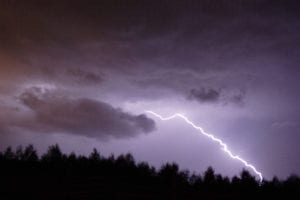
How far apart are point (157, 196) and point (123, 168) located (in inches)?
206

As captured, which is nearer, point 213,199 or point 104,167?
point 213,199

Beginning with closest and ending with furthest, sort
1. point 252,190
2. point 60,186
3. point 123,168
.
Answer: point 60,186 → point 252,190 → point 123,168

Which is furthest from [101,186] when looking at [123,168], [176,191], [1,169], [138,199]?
[123,168]

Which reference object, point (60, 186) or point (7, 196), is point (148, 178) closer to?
point (60, 186)

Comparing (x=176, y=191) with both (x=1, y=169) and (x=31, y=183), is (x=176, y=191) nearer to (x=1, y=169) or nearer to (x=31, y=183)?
(x=31, y=183)

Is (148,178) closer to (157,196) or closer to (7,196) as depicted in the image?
(157,196)

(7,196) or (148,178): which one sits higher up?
(148,178)

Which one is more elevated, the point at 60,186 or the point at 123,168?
the point at 123,168

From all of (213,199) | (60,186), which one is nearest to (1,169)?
(60,186)

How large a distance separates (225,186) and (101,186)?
574 centimetres

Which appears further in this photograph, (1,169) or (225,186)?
(225,186)

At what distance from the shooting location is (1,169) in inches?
593

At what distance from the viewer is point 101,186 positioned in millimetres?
14641

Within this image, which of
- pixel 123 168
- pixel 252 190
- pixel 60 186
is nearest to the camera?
pixel 60 186
